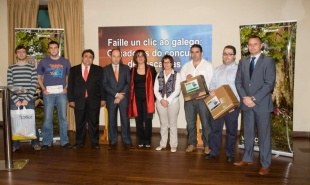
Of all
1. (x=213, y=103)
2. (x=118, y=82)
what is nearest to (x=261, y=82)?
(x=213, y=103)

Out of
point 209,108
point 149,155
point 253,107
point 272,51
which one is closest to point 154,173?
point 149,155

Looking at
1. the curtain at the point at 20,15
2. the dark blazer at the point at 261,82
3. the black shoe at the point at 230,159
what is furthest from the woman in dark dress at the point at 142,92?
the curtain at the point at 20,15

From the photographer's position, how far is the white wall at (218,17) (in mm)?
5516

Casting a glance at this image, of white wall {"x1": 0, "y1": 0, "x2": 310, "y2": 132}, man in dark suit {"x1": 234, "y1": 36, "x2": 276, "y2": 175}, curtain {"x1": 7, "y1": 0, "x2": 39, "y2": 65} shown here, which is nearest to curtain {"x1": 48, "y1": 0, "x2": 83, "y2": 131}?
white wall {"x1": 0, "y1": 0, "x2": 310, "y2": 132}

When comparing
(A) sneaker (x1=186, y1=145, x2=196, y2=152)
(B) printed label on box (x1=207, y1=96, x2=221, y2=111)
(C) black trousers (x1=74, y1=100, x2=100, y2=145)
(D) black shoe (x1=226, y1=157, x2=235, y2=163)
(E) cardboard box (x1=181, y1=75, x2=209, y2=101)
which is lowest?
(D) black shoe (x1=226, y1=157, x2=235, y2=163)

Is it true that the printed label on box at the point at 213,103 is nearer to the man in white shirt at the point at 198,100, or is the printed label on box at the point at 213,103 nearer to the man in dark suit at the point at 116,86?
the man in white shirt at the point at 198,100

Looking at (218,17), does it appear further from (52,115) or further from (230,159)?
(52,115)

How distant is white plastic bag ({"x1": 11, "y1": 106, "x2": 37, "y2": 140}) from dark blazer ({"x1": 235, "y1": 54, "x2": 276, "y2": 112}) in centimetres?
292

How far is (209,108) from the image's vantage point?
412cm

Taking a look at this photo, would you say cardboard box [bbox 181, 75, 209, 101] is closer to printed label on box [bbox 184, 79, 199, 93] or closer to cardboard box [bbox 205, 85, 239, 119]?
printed label on box [bbox 184, 79, 199, 93]

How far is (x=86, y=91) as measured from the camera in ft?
15.4

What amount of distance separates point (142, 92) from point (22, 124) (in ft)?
5.77

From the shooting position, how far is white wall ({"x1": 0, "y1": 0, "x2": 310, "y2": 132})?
552 cm

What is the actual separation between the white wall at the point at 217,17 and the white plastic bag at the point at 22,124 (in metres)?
2.18
